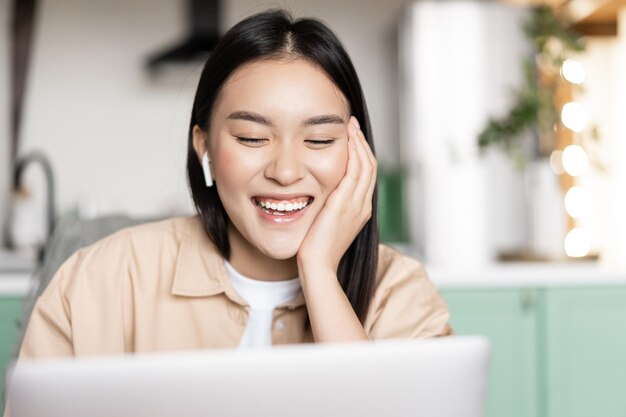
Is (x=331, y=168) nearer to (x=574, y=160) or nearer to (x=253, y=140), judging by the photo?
(x=253, y=140)

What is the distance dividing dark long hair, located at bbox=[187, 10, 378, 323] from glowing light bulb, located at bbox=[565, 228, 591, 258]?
4.63ft

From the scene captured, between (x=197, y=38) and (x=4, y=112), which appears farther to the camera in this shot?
(x=4, y=112)

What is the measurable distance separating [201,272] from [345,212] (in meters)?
0.29

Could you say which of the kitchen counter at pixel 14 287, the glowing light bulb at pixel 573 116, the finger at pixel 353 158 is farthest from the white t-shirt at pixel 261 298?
the glowing light bulb at pixel 573 116

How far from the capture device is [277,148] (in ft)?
3.90

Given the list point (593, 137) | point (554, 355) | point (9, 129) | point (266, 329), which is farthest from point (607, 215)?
point (9, 129)

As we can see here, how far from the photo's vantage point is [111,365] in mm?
545

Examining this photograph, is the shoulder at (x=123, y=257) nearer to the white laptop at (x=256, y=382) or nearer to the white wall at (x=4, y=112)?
the white laptop at (x=256, y=382)

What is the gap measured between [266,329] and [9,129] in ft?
6.98

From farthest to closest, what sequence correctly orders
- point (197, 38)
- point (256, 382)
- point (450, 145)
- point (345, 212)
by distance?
1. point (197, 38)
2. point (450, 145)
3. point (345, 212)
4. point (256, 382)

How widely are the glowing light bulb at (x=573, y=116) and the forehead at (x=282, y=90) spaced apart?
1.60m

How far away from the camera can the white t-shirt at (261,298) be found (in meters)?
1.31

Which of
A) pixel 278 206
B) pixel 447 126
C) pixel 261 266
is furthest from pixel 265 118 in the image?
pixel 447 126

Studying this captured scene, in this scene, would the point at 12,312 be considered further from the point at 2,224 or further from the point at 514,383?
the point at 514,383
